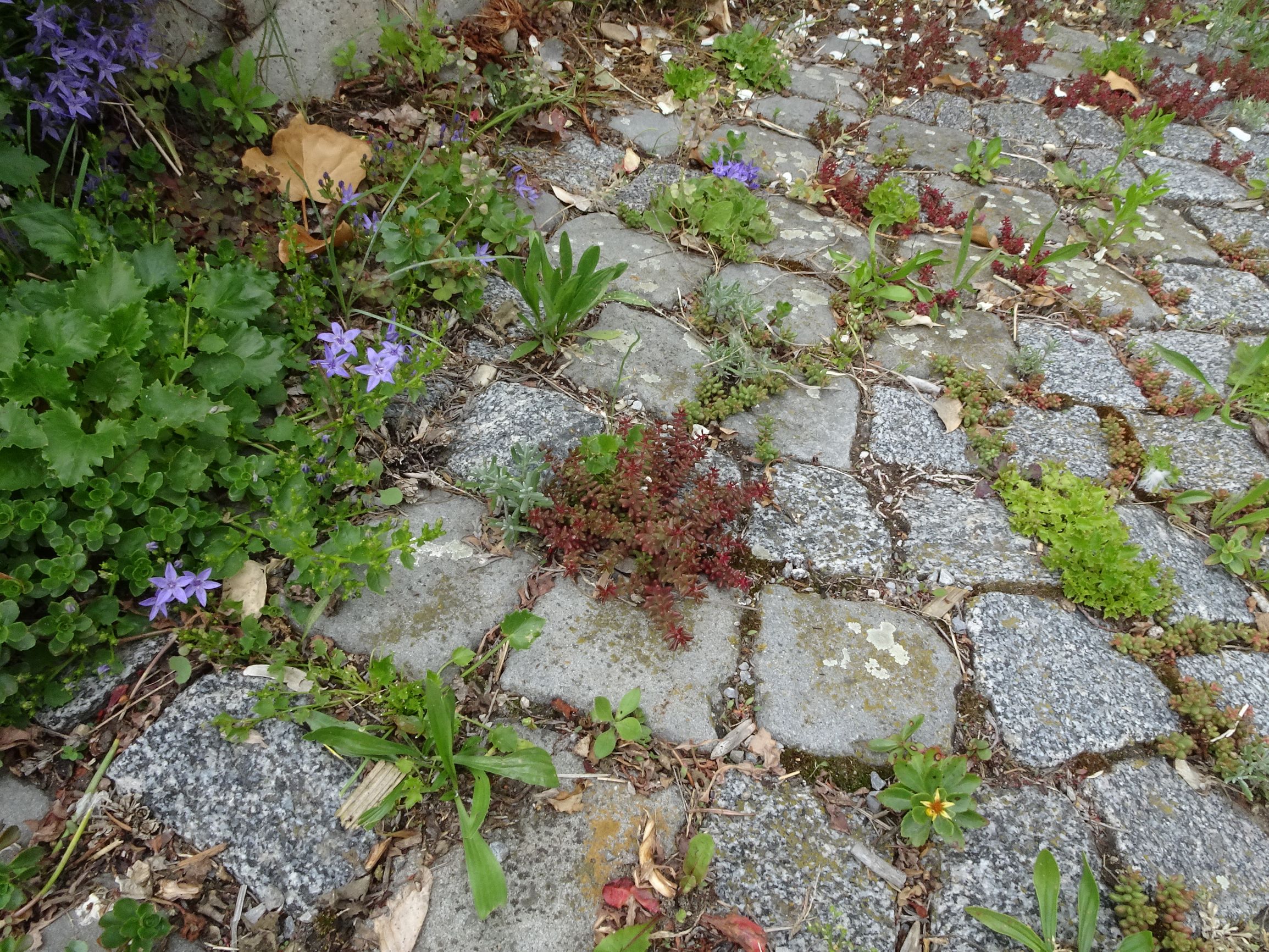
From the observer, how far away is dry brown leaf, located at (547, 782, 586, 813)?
180 centimetres

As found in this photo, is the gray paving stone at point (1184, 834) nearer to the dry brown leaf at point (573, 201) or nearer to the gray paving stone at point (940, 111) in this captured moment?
the dry brown leaf at point (573, 201)

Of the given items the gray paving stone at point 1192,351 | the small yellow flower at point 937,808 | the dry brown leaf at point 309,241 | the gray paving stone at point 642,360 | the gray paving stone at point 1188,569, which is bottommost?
the small yellow flower at point 937,808

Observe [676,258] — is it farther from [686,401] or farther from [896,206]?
[896,206]

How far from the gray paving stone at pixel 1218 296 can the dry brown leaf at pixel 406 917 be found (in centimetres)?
369

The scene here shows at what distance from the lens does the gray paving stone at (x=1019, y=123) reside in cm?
448

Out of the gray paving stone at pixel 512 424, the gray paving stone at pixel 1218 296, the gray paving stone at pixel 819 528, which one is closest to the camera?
the gray paving stone at pixel 819 528

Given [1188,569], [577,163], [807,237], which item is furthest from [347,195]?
[1188,569]

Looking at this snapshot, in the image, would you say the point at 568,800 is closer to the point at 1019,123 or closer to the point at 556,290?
the point at 556,290

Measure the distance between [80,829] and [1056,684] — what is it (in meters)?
2.47

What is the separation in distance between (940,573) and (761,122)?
3072 millimetres

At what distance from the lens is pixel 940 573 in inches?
93.8

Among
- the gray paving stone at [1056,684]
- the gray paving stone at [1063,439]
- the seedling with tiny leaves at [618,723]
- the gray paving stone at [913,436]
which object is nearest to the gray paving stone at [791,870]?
the seedling with tiny leaves at [618,723]

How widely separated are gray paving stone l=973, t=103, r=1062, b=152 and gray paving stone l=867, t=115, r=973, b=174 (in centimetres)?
26

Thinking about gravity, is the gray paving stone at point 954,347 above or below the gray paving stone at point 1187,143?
below
